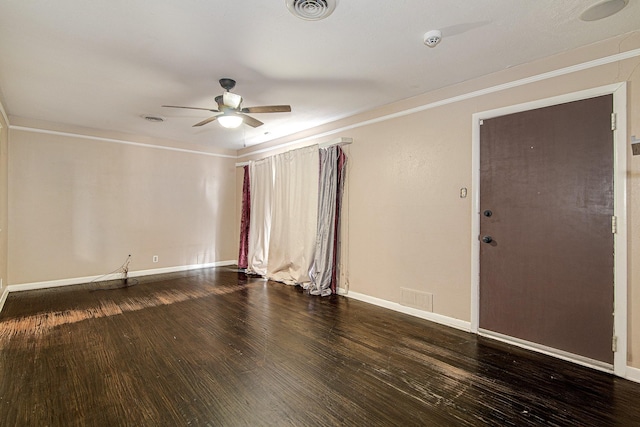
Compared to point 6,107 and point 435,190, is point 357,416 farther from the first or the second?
point 6,107

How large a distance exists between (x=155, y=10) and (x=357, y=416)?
2920 mm

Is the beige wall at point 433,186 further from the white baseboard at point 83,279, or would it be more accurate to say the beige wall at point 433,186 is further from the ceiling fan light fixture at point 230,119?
the white baseboard at point 83,279

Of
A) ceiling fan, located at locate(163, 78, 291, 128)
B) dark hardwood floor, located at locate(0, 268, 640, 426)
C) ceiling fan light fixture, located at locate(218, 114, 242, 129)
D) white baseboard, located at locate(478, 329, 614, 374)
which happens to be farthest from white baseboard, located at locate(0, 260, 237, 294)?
white baseboard, located at locate(478, 329, 614, 374)

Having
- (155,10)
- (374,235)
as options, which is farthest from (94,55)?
(374,235)

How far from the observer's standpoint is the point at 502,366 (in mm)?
2428

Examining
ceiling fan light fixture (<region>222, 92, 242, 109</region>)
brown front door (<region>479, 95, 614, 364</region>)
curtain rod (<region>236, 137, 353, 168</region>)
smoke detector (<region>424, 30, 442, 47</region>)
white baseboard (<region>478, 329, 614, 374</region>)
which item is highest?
smoke detector (<region>424, 30, 442, 47</region>)

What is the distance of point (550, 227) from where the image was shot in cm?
265

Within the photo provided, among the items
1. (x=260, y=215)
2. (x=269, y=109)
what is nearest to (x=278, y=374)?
(x=269, y=109)

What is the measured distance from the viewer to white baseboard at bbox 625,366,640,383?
2212 millimetres

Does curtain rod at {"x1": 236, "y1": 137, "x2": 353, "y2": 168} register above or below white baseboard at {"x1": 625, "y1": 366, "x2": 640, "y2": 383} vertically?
above

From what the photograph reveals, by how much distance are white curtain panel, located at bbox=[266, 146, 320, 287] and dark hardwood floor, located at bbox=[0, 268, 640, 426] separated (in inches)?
54.4

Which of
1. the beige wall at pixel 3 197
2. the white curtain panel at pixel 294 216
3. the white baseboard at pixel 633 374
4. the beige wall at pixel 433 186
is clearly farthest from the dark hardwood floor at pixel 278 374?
the white curtain panel at pixel 294 216

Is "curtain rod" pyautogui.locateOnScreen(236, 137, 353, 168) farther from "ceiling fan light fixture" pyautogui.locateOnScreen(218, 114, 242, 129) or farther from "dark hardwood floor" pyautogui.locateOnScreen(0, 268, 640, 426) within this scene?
"dark hardwood floor" pyautogui.locateOnScreen(0, 268, 640, 426)

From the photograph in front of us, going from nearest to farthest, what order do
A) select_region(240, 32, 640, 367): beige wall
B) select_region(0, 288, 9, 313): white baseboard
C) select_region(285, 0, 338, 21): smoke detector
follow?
1. select_region(285, 0, 338, 21): smoke detector
2. select_region(240, 32, 640, 367): beige wall
3. select_region(0, 288, 9, 313): white baseboard
